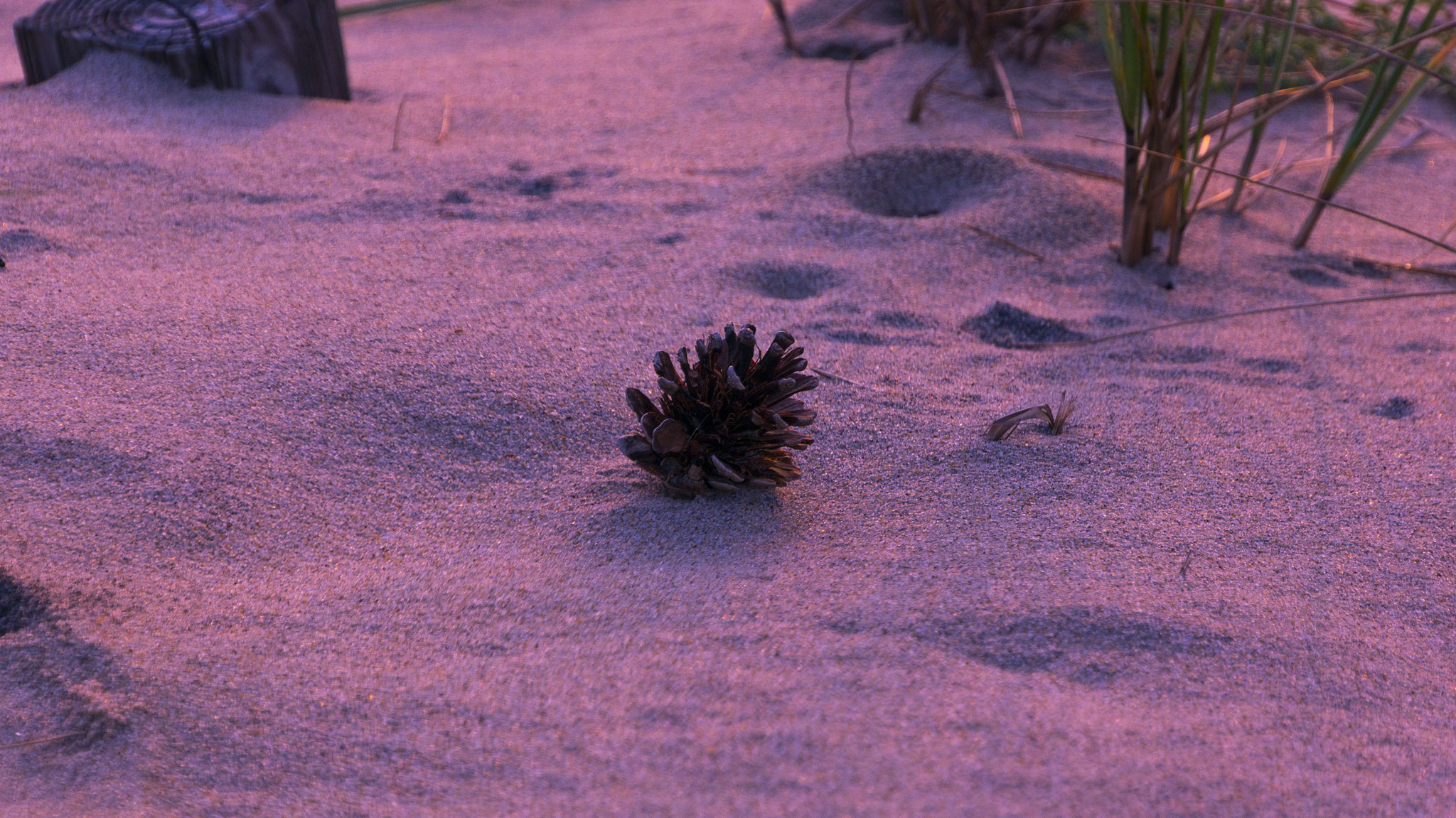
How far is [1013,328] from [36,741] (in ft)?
5.50

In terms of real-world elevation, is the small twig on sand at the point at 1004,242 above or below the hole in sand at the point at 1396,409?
above

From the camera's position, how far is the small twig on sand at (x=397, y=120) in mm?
2625

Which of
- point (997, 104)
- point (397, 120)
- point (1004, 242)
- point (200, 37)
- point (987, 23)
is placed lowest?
point (1004, 242)

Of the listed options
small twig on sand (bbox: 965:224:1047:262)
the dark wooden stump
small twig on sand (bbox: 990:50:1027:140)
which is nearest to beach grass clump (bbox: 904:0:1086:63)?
small twig on sand (bbox: 990:50:1027:140)

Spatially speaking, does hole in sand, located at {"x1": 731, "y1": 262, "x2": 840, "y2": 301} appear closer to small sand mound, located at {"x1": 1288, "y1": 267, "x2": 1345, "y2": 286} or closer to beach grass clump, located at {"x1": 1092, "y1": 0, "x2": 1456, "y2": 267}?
beach grass clump, located at {"x1": 1092, "y1": 0, "x2": 1456, "y2": 267}

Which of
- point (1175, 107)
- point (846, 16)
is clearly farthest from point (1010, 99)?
point (1175, 107)

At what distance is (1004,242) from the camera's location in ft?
7.56

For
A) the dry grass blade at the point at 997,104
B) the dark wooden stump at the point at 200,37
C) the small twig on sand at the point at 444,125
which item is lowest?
the dry grass blade at the point at 997,104

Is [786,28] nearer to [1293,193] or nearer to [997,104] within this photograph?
[997,104]

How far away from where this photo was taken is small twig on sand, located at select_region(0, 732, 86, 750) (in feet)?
3.40

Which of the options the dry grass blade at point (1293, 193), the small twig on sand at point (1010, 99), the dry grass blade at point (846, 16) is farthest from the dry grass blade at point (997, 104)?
the dry grass blade at point (1293, 193)

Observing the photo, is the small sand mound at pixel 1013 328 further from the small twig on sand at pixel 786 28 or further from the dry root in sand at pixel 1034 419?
the small twig on sand at pixel 786 28

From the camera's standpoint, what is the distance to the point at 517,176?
8.32 feet

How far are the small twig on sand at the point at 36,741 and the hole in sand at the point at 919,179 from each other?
1965 millimetres
